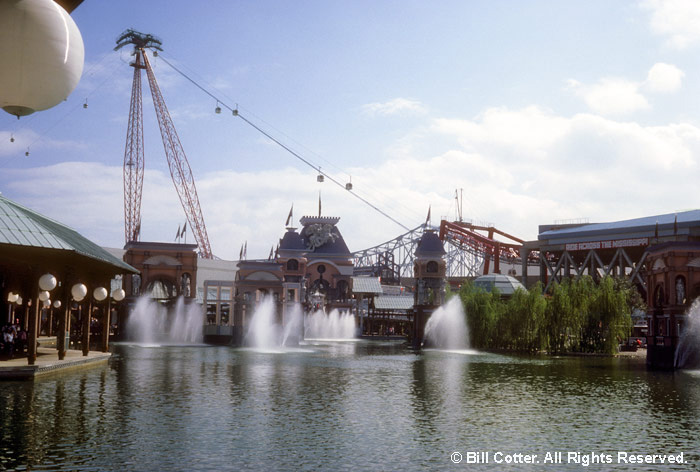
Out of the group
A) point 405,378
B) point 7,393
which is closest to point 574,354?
point 405,378

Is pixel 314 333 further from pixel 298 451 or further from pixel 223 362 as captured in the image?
pixel 298 451

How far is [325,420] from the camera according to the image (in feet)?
59.5

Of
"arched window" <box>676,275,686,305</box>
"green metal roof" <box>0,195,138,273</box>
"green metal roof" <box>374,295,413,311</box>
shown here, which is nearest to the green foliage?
"arched window" <box>676,275,686,305</box>

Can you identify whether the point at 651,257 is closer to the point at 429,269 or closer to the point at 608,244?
the point at 429,269

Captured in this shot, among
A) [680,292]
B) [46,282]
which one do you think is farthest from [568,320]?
[46,282]

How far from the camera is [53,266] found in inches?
1152

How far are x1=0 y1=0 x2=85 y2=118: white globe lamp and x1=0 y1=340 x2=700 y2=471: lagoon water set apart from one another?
896cm

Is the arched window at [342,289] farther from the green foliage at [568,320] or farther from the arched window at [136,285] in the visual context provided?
the green foliage at [568,320]

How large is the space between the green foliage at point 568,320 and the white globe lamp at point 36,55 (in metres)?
54.8

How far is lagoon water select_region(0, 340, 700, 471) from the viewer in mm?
13391

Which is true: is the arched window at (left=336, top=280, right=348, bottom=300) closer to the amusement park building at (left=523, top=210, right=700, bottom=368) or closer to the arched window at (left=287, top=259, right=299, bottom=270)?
the arched window at (left=287, top=259, right=299, bottom=270)

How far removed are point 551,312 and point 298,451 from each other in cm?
4624

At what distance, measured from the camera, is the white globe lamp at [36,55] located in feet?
15.2

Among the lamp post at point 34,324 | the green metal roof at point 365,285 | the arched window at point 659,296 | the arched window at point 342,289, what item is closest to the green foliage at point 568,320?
the arched window at point 659,296
